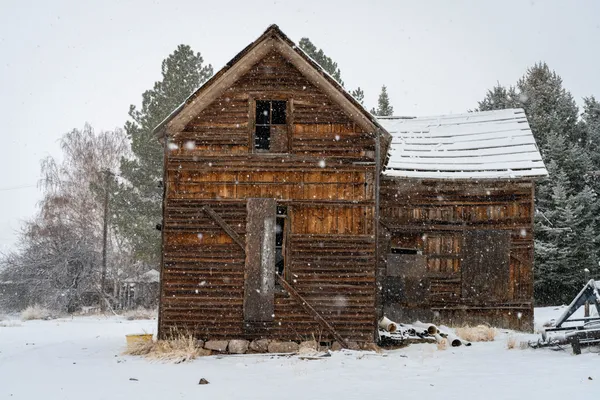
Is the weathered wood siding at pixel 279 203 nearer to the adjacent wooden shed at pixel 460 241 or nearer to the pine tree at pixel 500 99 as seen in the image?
the adjacent wooden shed at pixel 460 241

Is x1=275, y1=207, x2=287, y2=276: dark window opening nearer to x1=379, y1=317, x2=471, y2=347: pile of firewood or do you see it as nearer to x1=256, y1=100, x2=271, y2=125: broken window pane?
x1=379, y1=317, x2=471, y2=347: pile of firewood

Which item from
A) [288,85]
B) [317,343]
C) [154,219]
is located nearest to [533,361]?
[317,343]

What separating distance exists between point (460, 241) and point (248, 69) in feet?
27.9

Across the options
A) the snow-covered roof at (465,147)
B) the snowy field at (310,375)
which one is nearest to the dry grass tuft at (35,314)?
the snowy field at (310,375)

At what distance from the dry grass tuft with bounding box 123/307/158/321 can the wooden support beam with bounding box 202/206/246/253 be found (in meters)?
12.4

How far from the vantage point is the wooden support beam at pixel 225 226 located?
13.2 metres

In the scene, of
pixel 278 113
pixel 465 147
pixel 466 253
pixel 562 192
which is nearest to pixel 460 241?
pixel 466 253

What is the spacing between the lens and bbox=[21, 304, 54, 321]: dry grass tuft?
2323 cm

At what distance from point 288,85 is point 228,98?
1.46 meters

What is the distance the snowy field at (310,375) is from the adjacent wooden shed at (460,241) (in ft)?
10.4

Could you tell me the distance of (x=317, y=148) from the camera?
13.5m

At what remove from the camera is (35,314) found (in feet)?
76.7

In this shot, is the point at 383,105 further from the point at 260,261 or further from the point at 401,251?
the point at 260,261

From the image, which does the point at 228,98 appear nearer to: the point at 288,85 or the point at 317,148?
the point at 288,85
